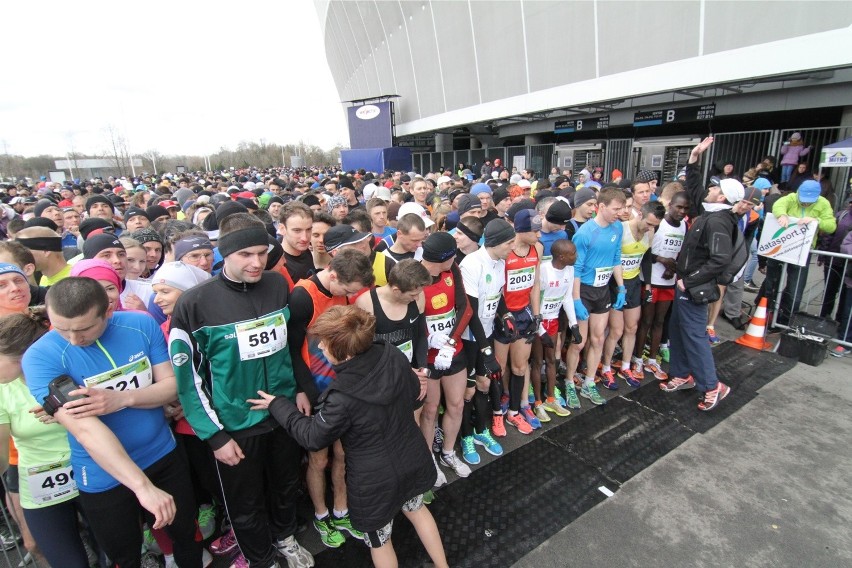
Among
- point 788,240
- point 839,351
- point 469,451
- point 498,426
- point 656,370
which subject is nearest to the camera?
point 469,451

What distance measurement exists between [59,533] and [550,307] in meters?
3.93

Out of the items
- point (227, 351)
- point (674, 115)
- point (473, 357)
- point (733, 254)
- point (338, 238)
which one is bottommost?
point (473, 357)

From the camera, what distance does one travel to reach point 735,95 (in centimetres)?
1229

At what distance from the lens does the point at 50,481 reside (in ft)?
7.38

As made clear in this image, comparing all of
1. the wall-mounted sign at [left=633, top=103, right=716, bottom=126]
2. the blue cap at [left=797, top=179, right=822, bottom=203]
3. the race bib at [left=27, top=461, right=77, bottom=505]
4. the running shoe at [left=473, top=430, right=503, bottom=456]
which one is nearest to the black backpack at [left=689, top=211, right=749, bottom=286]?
the blue cap at [left=797, top=179, right=822, bottom=203]

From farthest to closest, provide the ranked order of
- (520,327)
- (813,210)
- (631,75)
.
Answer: (631,75) → (813,210) → (520,327)

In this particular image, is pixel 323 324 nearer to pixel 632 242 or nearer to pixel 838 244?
pixel 632 242

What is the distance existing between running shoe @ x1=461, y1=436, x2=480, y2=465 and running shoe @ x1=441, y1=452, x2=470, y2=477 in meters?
0.07

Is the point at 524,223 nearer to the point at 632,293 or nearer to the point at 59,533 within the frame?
the point at 632,293

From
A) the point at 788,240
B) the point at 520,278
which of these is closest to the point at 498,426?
the point at 520,278

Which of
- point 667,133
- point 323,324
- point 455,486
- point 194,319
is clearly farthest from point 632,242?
point 667,133

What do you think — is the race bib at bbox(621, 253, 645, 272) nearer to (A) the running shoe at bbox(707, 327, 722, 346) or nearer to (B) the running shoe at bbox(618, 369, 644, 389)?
(B) the running shoe at bbox(618, 369, 644, 389)

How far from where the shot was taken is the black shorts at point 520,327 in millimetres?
3881

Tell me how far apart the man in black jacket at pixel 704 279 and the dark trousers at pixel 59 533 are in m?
5.22
